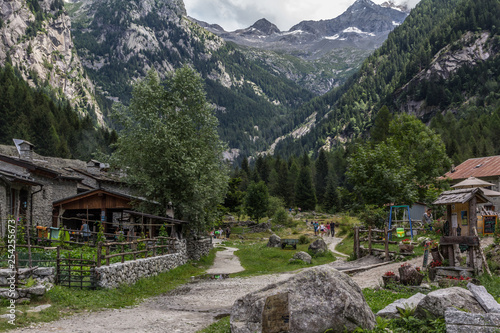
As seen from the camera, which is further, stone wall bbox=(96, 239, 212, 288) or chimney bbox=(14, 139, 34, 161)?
chimney bbox=(14, 139, 34, 161)

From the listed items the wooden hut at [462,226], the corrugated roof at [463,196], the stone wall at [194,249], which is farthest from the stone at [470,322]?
the stone wall at [194,249]

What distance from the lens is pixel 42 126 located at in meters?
85.1

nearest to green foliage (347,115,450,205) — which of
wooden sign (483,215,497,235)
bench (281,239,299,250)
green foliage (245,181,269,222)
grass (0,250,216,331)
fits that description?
bench (281,239,299,250)

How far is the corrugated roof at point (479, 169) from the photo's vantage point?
61.4 metres

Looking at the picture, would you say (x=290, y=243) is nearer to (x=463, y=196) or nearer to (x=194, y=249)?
(x=194, y=249)

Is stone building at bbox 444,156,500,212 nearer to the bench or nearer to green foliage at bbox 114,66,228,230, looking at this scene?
the bench

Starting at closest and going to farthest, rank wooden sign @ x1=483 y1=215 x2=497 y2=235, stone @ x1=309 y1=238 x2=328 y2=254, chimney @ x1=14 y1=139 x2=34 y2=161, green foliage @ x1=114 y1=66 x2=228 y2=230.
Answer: wooden sign @ x1=483 y1=215 x2=497 y2=235 → green foliage @ x1=114 y1=66 x2=228 y2=230 → stone @ x1=309 y1=238 x2=328 y2=254 → chimney @ x1=14 y1=139 x2=34 y2=161

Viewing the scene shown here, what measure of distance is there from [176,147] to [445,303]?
23917mm

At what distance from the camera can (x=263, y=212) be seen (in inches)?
3061

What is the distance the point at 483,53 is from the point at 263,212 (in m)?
139

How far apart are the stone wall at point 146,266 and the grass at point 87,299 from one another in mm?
335

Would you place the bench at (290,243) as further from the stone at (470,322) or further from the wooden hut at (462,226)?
the stone at (470,322)

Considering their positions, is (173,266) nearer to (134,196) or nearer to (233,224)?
(134,196)

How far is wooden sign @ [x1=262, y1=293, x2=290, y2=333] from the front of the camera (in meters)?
9.04
